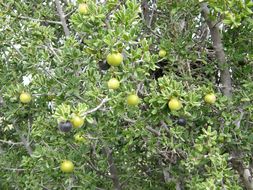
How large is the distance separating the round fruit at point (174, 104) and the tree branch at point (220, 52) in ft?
2.45

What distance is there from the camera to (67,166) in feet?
10.3

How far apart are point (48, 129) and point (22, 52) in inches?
25.9

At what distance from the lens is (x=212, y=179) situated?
2.50 metres

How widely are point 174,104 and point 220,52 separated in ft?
2.76

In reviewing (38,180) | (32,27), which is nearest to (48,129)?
(38,180)

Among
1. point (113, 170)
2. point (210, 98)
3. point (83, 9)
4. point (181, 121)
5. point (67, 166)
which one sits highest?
point (83, 9)

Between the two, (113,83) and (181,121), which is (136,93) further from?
(181,121)

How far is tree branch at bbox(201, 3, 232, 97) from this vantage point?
2.86m

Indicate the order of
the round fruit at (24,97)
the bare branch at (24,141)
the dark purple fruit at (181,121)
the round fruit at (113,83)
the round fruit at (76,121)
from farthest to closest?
the bare branch at (24,141), the round fruit at (24,97), the dark purple fruit at (181,121), the round fruit at (113,83), the round fruit at (76,121)

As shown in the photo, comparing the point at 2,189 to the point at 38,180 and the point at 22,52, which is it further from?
the point at 22,52

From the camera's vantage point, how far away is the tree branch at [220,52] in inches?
113

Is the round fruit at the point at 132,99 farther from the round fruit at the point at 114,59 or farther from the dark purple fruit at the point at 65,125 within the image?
the dark purple fruit at the point at 65,125

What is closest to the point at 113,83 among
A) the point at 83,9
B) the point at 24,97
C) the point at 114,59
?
the point at 114,59

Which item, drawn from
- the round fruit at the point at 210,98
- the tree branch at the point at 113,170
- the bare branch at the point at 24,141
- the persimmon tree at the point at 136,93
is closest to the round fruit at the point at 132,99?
the persimmon tree at the point at 136,93
